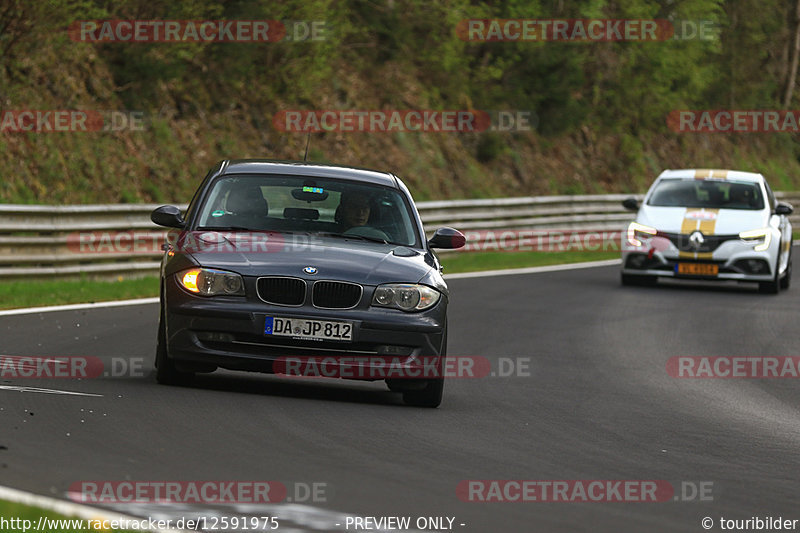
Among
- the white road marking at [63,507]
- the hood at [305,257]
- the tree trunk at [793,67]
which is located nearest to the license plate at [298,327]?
the hood at [305,257]

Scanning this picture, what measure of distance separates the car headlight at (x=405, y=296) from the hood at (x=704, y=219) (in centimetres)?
1241

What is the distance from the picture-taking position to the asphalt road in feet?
21.2

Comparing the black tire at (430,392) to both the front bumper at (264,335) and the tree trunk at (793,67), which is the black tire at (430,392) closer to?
the front bumper at (264,335)

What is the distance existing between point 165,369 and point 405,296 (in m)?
1.69

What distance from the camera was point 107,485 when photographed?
622cm

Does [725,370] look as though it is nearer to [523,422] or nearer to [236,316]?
[523,422]

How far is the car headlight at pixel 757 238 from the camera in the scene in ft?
70.4

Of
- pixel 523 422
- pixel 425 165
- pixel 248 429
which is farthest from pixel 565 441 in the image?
pixel 425 165

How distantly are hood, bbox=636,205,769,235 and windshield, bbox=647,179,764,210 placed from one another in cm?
26

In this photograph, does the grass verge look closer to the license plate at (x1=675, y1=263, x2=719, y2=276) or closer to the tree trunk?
the license plate at (x1=675, y1=263, x2=719, y2=276)

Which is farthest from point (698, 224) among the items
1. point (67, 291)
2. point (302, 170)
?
point (302, 170)

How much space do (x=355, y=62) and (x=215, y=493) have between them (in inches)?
1137

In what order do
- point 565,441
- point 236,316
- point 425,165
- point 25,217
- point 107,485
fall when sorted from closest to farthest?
point 107,485 < point 565,441 < point 236,316 < point 25,217 < point 425,165

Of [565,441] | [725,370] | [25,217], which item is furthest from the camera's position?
[25,217]
